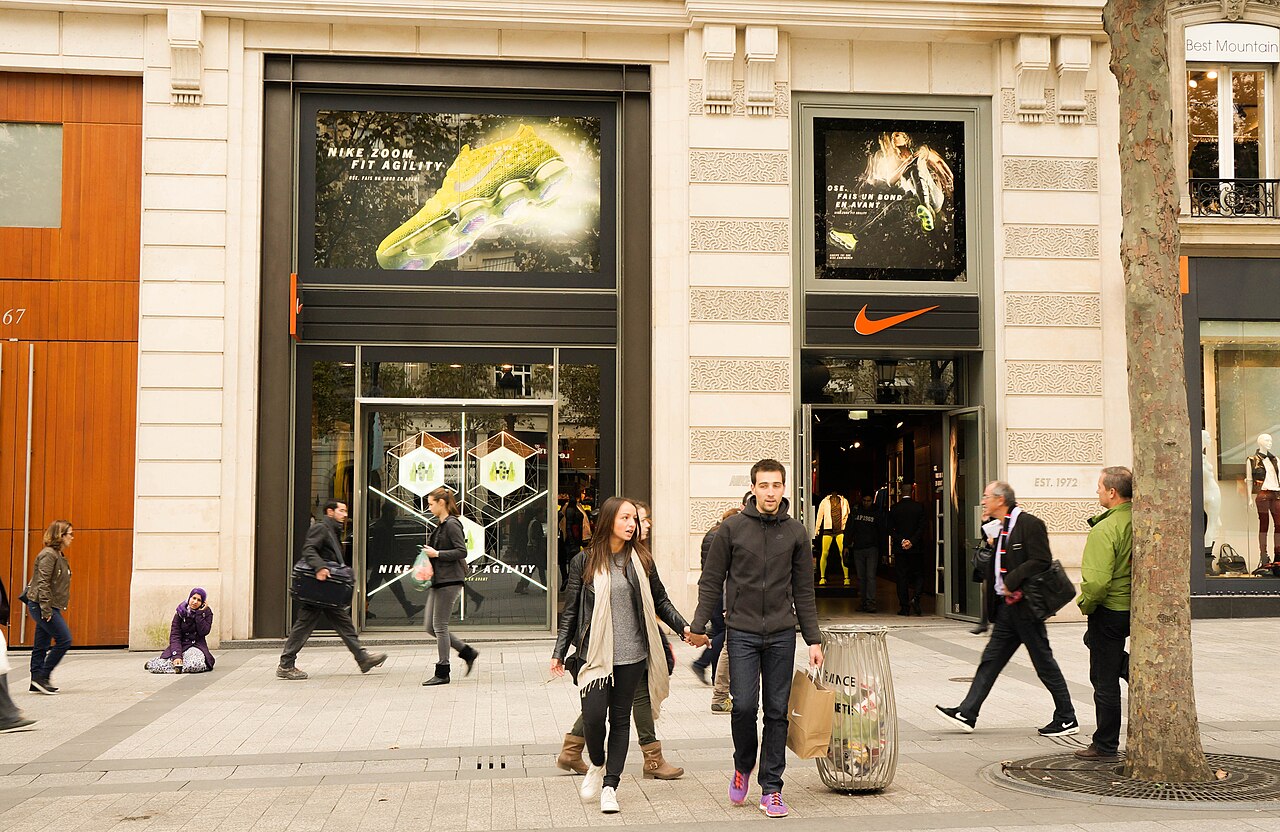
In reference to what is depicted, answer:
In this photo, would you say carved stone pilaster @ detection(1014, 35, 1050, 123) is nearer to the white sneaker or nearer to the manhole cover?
the manhole cover

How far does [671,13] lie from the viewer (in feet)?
47.5

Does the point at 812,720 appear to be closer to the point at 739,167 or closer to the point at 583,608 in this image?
the point at 583,608

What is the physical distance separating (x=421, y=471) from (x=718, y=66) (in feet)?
19.6

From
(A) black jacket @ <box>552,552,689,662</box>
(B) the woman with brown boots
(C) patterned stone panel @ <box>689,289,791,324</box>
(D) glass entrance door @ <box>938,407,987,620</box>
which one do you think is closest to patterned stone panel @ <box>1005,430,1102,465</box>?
(D) glass entrance door @ <box>938,407,987,620</box>

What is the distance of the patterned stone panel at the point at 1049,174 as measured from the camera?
1488 cm

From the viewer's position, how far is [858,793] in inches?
267

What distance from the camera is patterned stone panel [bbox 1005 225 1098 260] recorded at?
48.5 feet

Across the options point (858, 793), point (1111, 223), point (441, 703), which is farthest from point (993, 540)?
point (1111, 223)

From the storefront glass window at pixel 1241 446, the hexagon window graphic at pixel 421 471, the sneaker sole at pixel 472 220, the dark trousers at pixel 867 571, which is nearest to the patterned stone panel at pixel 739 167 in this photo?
the sneaker sole at pixel 472 220

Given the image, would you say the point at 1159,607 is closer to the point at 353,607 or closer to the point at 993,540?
the point at 993,540

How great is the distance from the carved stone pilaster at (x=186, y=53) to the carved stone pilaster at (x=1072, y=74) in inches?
403

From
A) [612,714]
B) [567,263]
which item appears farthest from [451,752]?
[567,263]

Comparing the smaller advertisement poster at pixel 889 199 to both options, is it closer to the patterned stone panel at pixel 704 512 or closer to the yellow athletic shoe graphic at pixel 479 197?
the patterned stone panel at pixel 704 512

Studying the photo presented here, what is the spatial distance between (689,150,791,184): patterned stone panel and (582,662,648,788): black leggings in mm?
8992
